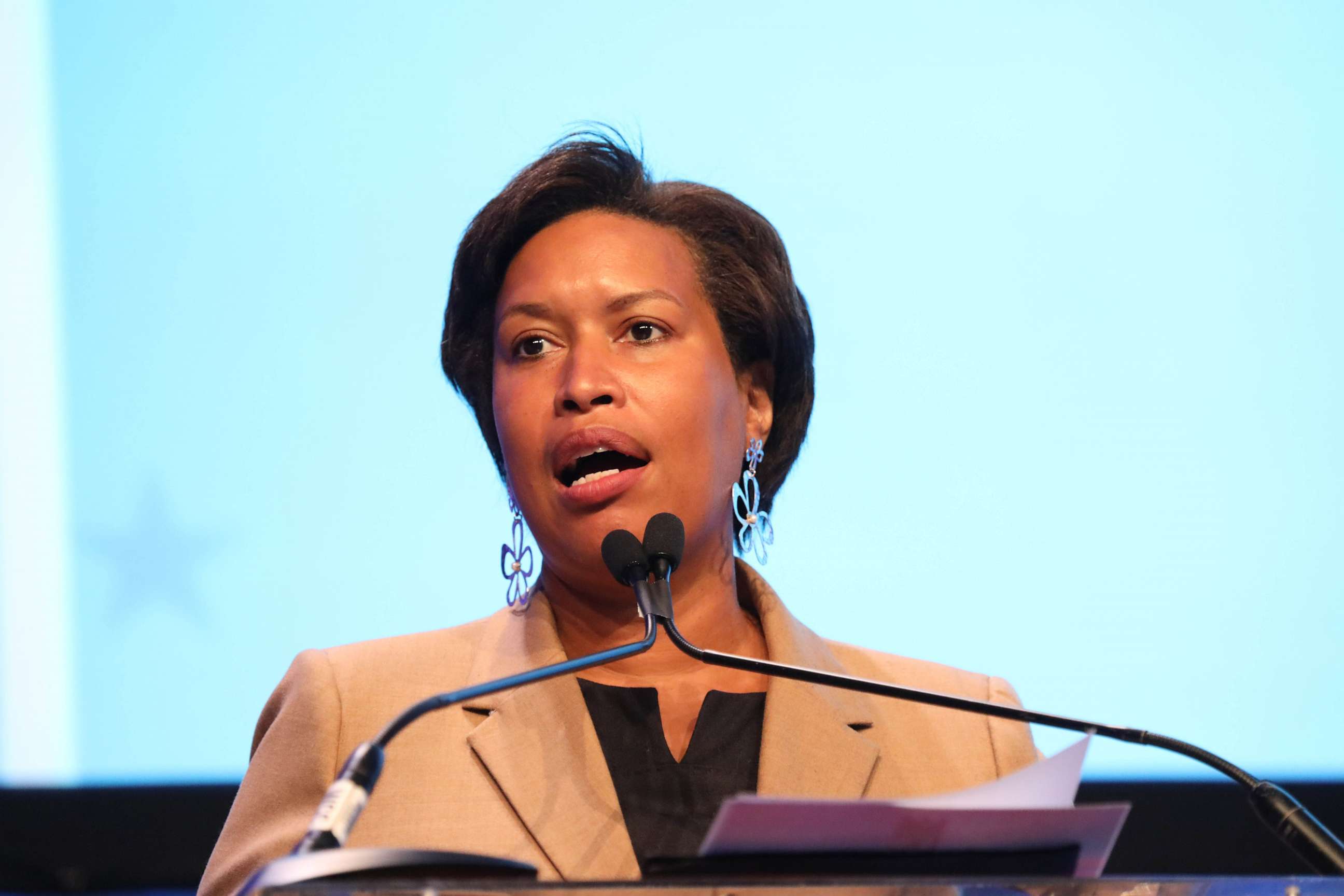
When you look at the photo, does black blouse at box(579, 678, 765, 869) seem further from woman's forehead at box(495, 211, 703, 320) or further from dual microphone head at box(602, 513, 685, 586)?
woman's forehead at box(495, 211, 703, 320)

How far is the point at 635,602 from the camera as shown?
6.97 feet

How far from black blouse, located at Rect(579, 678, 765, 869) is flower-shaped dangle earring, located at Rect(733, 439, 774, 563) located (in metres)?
0.37

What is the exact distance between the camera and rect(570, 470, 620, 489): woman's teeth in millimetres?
1938

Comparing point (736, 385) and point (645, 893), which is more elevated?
point (736, 385)

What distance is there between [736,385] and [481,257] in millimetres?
465

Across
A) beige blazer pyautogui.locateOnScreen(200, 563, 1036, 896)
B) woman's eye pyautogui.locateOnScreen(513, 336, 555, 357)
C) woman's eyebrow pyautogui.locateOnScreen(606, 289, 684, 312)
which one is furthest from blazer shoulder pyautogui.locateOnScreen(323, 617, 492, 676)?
woman's eyebrow pyautogui.locateOnScreen(606, 289, 684, 312)

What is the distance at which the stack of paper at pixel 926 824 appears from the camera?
962 millimetres

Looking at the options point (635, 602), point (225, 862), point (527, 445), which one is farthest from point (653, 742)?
point (225, 862)

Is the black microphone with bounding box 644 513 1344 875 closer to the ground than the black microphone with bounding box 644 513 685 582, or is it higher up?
closer to the ground

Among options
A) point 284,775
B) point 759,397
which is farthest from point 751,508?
point 284,775

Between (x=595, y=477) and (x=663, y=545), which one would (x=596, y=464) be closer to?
(x=595, y=477)

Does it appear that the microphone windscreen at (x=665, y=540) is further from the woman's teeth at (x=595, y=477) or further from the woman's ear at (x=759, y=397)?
the woman's ear at (x=759, y=397)

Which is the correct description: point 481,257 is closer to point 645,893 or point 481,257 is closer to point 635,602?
point 635,602

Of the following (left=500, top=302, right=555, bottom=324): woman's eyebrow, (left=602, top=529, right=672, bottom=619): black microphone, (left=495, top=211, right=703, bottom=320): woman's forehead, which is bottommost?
(left=602, top=529, right=672, bottom=619): black microphone
